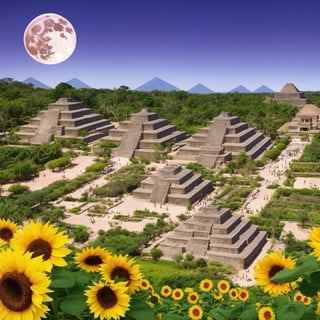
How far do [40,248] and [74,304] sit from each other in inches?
20.7

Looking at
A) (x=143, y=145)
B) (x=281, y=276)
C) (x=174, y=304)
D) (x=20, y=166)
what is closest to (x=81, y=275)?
(x=281, y=276)

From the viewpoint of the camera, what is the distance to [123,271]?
426 centimetres

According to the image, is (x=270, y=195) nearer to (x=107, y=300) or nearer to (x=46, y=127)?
(x=46, y=127)

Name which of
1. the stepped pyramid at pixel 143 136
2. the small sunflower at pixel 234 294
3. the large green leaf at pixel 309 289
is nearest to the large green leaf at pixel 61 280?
the large green leaf at pixel 309 289

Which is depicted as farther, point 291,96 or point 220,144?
point 291,96

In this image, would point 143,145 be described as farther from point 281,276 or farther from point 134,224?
point 281,276

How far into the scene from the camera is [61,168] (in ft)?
166

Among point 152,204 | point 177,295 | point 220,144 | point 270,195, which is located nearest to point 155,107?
point 220,144

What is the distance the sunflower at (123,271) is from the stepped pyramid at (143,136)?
161ft

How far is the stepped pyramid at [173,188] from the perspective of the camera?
1500 inches

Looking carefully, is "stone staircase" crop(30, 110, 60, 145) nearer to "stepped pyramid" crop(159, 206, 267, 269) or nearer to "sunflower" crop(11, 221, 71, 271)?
"stepped pyramid" crop(159, 206, 267, 269)

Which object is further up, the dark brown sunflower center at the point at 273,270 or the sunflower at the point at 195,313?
the dark brown sunflower center at the point at 273,270

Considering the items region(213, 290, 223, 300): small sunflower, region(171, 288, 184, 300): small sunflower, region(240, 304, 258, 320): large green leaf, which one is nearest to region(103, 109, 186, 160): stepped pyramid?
region(213, 290, 223, 300): small sunflower

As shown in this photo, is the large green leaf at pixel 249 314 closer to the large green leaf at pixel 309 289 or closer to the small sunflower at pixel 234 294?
the large green leaf at pixel 309 289
